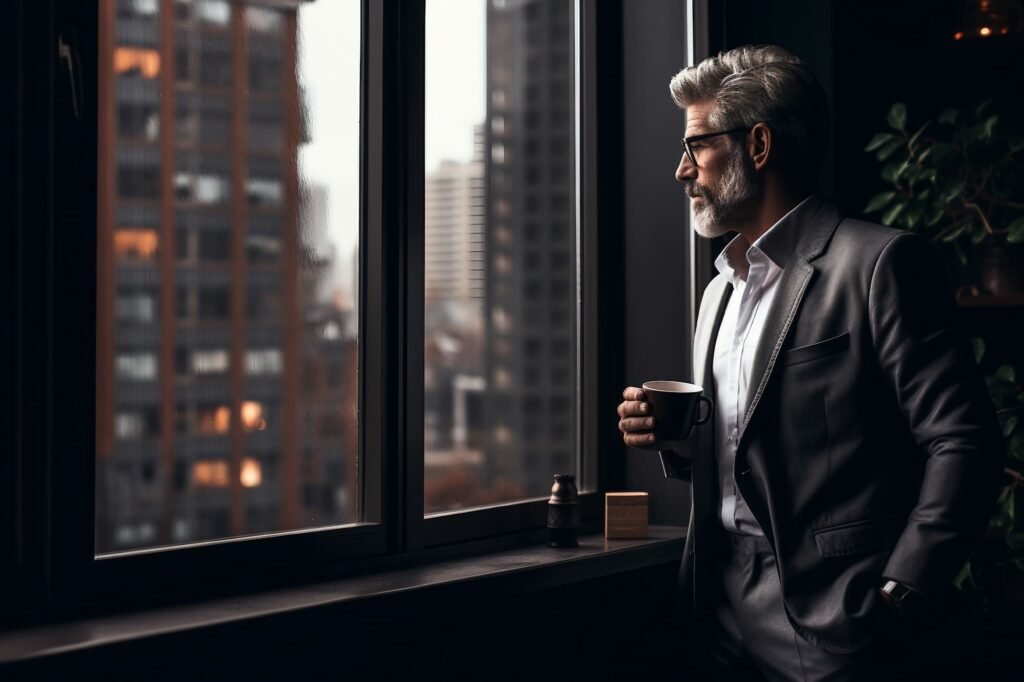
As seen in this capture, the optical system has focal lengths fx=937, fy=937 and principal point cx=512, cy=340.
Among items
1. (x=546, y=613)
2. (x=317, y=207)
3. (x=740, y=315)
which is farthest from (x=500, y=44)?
(x=546, y=613)

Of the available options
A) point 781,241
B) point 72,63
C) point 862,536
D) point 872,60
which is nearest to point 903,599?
point 862,536

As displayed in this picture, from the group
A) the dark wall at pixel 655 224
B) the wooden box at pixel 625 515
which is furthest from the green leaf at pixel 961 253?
the wooden box at pixel 625 515

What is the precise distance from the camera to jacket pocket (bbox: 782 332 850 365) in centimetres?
153

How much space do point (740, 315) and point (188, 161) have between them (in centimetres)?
102

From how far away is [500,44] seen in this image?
2184 mm

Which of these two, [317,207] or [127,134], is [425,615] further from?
[127,134]

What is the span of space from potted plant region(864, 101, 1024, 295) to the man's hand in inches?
40.8

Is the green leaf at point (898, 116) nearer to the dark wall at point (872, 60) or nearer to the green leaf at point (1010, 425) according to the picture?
the dark wall at point (872, 60)

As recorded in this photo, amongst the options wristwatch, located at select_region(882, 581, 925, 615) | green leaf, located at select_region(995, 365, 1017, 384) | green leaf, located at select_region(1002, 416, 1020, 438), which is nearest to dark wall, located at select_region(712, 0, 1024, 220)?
green leaf, located at select_region(995, 365, 1017, 384)

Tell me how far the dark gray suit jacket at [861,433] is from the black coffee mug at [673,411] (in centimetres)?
9

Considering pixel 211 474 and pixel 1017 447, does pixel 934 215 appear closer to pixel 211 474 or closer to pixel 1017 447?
pixel 1017 447

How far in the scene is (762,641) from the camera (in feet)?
5.36

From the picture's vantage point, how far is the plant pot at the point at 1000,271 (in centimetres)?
235

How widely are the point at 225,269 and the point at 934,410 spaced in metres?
1.18
